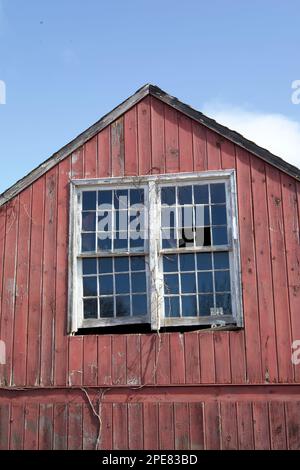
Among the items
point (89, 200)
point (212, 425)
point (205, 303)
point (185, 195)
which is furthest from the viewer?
point (89, 200)

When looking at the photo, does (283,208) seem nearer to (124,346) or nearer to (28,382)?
(124,346)

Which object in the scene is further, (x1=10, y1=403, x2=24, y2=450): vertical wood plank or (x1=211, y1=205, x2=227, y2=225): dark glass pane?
(x1=211, y1=205, x2=227, y2=225): dark glass pane

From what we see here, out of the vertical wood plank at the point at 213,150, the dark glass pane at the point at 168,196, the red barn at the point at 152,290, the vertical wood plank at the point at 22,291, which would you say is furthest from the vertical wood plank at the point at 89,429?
the vertical wood plank at the point at 213,150

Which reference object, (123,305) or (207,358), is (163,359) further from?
(123,305)

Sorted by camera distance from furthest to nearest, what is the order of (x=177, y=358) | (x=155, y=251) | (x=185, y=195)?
(x=185, y=195) → (x=155, y=251) → (x=177, y=358)

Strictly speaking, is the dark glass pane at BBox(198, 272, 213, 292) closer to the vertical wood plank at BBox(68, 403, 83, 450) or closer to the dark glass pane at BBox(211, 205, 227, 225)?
the dark glass pane at BBox(211, 205, 227, 225)

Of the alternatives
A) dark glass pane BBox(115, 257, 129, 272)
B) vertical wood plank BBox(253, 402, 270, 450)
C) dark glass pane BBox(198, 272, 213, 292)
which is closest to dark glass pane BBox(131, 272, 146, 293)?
dark glass pane BBox(115, 257, 129, 272)

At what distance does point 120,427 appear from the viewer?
6.81m

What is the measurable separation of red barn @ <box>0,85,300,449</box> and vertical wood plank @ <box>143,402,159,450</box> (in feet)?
0.05

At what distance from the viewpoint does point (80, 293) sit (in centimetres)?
740

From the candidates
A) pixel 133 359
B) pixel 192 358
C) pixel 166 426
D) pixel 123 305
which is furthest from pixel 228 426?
pixel 123 305

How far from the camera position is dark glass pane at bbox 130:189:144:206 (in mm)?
7590

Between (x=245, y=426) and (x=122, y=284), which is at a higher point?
(x=122, y=284)

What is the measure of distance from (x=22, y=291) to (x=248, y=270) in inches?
119
